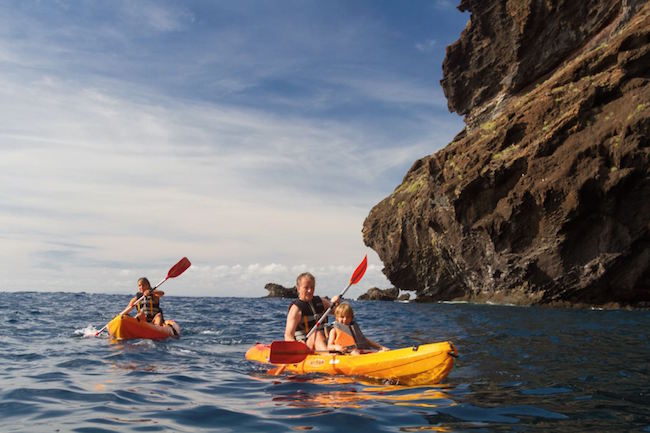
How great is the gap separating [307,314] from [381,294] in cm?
5228

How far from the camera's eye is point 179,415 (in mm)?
5547

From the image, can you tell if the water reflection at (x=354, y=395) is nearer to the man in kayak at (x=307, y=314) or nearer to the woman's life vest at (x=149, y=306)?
the man in kayak at (x=307, y=314)

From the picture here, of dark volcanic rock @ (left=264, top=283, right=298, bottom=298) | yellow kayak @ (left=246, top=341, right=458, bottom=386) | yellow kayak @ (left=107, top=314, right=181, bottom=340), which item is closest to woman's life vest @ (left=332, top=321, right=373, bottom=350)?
yellow kayak @ (left=246, top=341, right=458, bottom=386)

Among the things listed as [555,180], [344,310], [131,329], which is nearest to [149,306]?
[131,329]

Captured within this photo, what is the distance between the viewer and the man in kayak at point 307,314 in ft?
29.8

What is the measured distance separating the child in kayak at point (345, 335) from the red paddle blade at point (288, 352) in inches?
17.9

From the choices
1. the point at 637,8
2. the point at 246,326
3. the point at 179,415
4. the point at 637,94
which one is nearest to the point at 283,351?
the point at 179,415

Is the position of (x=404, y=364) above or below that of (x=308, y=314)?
below

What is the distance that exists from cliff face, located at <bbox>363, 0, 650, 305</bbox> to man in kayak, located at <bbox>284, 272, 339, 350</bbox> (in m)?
26.2

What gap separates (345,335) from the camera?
8414 mm

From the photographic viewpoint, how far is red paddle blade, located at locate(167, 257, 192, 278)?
1520 centimetres

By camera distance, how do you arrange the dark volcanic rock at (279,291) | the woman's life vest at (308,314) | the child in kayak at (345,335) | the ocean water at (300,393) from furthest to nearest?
the dark volcanic rock at (279,291), the woman's life vest at (308,314), the child in kayak at (345,335), the ocean water at (300,393)

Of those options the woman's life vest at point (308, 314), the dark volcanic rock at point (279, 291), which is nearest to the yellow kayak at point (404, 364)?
the woman's life vest at point (308, 314)

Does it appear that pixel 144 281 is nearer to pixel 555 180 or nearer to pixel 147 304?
pixel 147 304
